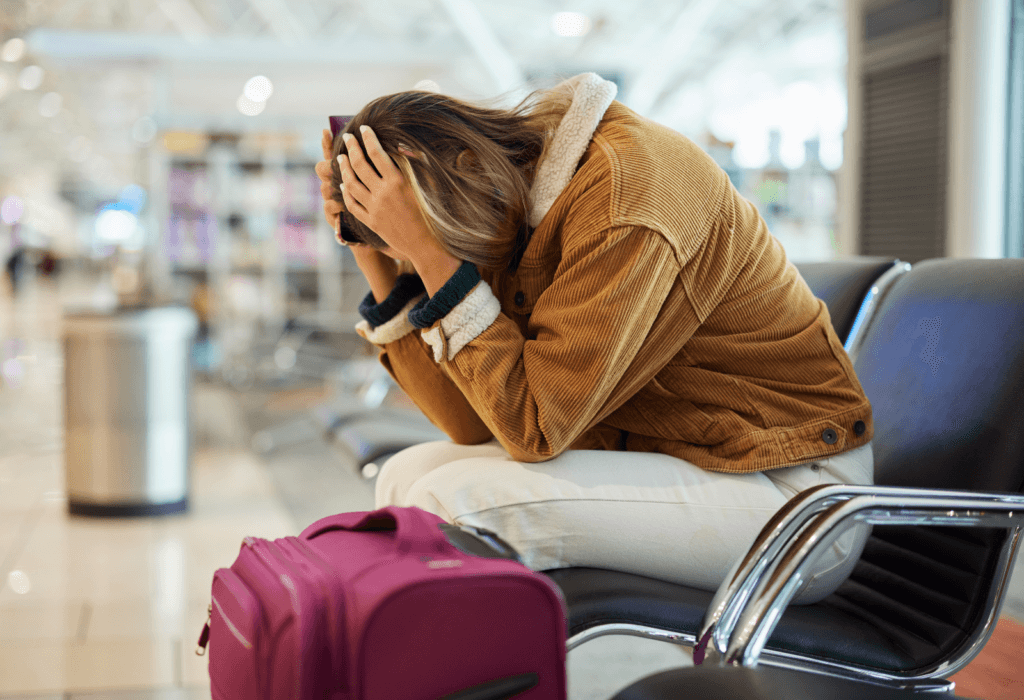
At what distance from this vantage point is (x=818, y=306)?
125 cm

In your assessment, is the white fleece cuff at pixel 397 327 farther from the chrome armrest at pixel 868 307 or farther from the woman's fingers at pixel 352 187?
the chrome armrest at pixel 868 307

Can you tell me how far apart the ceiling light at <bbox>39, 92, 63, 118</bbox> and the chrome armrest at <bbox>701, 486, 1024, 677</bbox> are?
77.4 feet

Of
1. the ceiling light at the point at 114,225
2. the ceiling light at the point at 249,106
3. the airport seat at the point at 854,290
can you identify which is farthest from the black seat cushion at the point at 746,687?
the ceiling light at the point at 114,225

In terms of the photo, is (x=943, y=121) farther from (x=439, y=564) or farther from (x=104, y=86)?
(x=104, y=86)

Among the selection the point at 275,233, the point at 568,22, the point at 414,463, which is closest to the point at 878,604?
the point at 414,463

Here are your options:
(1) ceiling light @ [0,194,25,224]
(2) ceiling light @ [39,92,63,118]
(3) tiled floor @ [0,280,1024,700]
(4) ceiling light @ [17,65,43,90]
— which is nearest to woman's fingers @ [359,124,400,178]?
(3) tiled floor @ [0,280,1024,700]

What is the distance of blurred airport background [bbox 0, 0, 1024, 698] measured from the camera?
2.52m

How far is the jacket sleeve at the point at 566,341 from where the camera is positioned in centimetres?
105

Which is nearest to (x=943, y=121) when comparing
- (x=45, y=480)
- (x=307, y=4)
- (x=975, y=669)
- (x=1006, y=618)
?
(x=1006, y=618)

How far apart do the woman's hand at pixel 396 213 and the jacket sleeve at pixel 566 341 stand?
64 millimetres

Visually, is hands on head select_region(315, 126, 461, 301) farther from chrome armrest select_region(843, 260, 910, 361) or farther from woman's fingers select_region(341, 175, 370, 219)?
chrome armrest select_region(843, 260, 910, 361)

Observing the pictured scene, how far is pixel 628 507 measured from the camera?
1053 mm

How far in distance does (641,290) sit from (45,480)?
3.72m

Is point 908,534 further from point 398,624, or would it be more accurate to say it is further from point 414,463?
point 398,624
